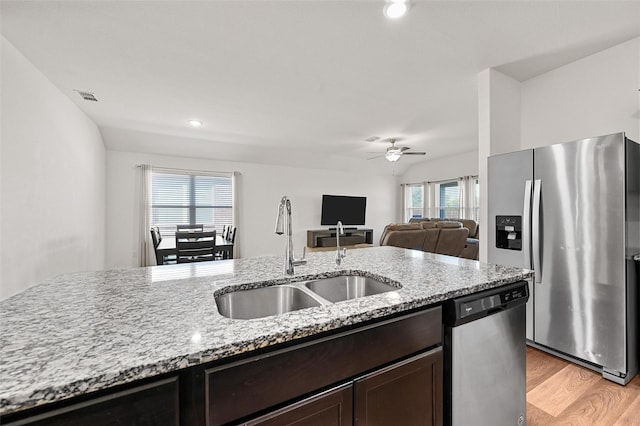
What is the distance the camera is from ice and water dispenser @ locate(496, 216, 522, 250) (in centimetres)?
236

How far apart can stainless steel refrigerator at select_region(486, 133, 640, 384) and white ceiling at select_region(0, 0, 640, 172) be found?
0.95 metres

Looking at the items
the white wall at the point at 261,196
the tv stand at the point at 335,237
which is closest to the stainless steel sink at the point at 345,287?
the white wall at the point at 261,196

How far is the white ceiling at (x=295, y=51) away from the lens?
6.12 feet

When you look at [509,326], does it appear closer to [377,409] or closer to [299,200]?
[377,409]

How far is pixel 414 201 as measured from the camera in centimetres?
814

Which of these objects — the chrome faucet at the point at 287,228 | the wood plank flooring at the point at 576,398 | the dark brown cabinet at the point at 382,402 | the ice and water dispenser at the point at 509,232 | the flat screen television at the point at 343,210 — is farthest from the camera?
the flat screen television at the point at 343,210

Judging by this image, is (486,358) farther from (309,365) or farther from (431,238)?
(431,238)

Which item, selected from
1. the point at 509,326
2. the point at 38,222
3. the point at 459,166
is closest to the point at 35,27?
the point at 38,222

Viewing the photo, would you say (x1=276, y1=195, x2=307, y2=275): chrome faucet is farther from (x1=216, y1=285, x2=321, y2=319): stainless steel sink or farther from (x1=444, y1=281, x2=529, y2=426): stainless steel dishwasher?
(x1=444, y1=281, x2=529, y2=426): stainless steel dishwasher

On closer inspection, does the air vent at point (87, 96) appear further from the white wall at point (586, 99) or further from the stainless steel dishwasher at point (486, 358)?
the white wall at point (586, 99)

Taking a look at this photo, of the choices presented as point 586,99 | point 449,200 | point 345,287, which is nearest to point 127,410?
point 345,287

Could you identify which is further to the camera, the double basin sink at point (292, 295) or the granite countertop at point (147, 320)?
the double basin sink at point (292, 295)

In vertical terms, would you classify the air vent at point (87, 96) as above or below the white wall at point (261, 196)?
above

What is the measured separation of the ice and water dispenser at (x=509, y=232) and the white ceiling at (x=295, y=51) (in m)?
1.48
